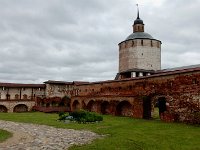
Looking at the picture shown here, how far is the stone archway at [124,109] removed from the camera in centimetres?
2789

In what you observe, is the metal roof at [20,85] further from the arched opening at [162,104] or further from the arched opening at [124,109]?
the arched opening at [162,104]

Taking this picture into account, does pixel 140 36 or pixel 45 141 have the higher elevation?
pixel 140 36

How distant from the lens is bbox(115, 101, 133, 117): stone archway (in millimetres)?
27891

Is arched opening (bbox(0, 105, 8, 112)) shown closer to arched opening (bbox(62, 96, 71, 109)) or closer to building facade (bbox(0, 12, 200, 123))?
building facade (bbox(0, 12, 200, 123))

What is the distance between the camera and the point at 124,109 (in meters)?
28.8

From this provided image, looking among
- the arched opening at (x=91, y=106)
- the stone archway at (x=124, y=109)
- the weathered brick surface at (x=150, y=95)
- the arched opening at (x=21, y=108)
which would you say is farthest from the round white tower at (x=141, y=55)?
the arched opening at (x=21, y=108)

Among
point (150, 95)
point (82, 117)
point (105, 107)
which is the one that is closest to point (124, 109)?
point (105, 107)

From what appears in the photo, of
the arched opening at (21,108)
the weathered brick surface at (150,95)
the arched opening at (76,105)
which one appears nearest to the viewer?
the weathered brick surface at (150,95)

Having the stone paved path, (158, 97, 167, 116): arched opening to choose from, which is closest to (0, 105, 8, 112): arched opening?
(158, 97, 167, 116): arched opening

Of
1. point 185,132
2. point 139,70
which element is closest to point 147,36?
point 139,70

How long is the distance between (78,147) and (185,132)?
6.91m

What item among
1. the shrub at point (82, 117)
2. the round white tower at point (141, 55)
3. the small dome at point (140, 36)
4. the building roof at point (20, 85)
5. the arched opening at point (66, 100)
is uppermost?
the small dome at point (140, 36)

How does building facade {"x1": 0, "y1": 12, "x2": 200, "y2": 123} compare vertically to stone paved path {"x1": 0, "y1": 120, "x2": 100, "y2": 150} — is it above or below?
above

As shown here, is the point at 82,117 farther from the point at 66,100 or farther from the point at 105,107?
the point at 66,100
